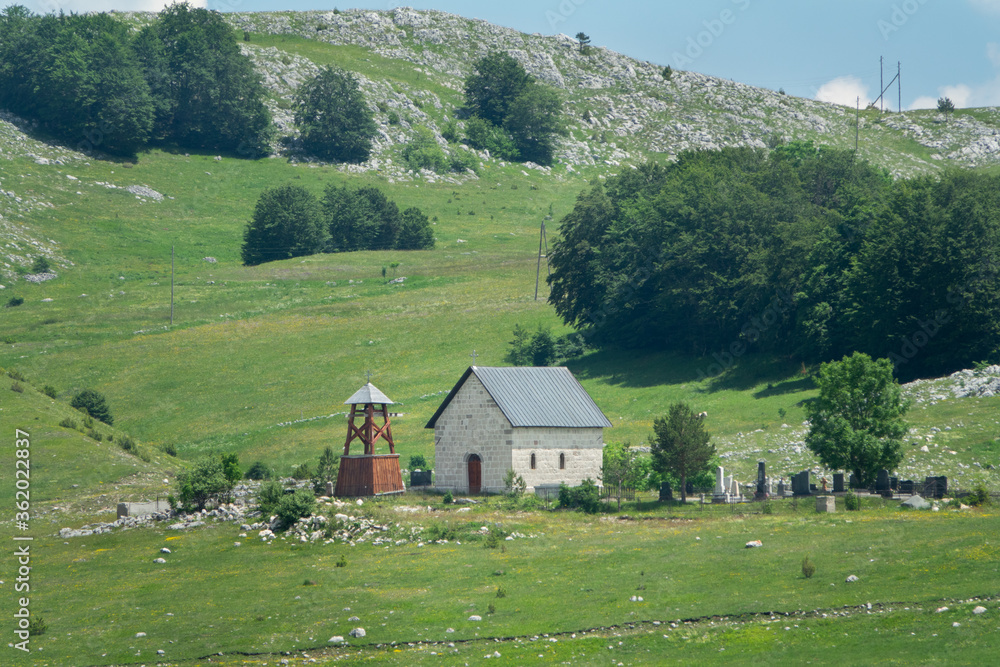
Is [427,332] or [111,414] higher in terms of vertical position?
[427,332]

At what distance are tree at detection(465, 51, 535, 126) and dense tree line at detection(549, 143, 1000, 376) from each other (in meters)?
85.2

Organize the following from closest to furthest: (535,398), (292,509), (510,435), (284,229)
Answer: (292,509) < (510,435) < (535,398) < (284,229)

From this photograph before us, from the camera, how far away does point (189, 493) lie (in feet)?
148

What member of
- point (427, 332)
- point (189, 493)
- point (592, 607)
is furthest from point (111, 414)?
point (592, 607)

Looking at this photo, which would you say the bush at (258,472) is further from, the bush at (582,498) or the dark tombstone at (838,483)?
the dark tombstone at (838,483)

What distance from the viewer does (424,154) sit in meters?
163

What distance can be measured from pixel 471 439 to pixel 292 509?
1466cm

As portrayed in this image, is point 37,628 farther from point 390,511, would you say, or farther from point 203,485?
point 203,485

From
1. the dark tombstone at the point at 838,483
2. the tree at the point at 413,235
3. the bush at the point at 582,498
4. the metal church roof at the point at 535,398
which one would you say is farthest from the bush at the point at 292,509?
the tree at the point at 413,235

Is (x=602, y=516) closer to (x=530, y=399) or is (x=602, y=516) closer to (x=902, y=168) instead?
(x=530, y=399)

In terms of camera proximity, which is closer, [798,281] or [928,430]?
[928,430]

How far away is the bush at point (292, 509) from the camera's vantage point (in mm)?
40719

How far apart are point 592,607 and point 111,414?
58.4 meters

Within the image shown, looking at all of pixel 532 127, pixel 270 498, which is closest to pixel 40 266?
pixel 270 498
